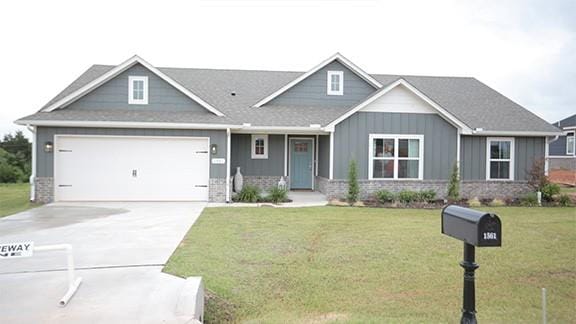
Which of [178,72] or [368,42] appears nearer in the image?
A: [178,72]

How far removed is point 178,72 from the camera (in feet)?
64.6

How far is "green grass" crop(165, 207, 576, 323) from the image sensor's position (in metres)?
4.50

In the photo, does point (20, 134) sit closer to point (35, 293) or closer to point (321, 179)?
point (321, 179)

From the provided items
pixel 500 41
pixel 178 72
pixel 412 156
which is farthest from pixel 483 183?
pixel 178 72

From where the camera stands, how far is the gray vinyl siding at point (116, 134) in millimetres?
13418

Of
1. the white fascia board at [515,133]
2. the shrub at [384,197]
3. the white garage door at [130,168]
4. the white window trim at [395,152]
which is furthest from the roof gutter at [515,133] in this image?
the white garage door at [130,168]

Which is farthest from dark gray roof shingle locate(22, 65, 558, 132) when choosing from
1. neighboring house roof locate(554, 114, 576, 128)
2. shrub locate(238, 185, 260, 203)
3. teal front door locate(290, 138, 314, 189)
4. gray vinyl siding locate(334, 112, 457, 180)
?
neighboring house roof locate(554, 114, 576, 128)

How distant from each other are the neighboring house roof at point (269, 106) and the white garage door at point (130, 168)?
871mm

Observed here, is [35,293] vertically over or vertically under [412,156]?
under

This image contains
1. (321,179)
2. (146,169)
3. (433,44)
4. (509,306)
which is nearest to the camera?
(509,306)

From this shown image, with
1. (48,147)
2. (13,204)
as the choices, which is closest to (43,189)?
(13,204)

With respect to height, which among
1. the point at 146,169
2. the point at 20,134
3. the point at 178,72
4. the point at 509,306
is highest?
the point at 178,72

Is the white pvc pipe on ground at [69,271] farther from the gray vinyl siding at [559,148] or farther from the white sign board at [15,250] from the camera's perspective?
the gray vinyl siding at [559,148]

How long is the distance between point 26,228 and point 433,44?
761 inches
